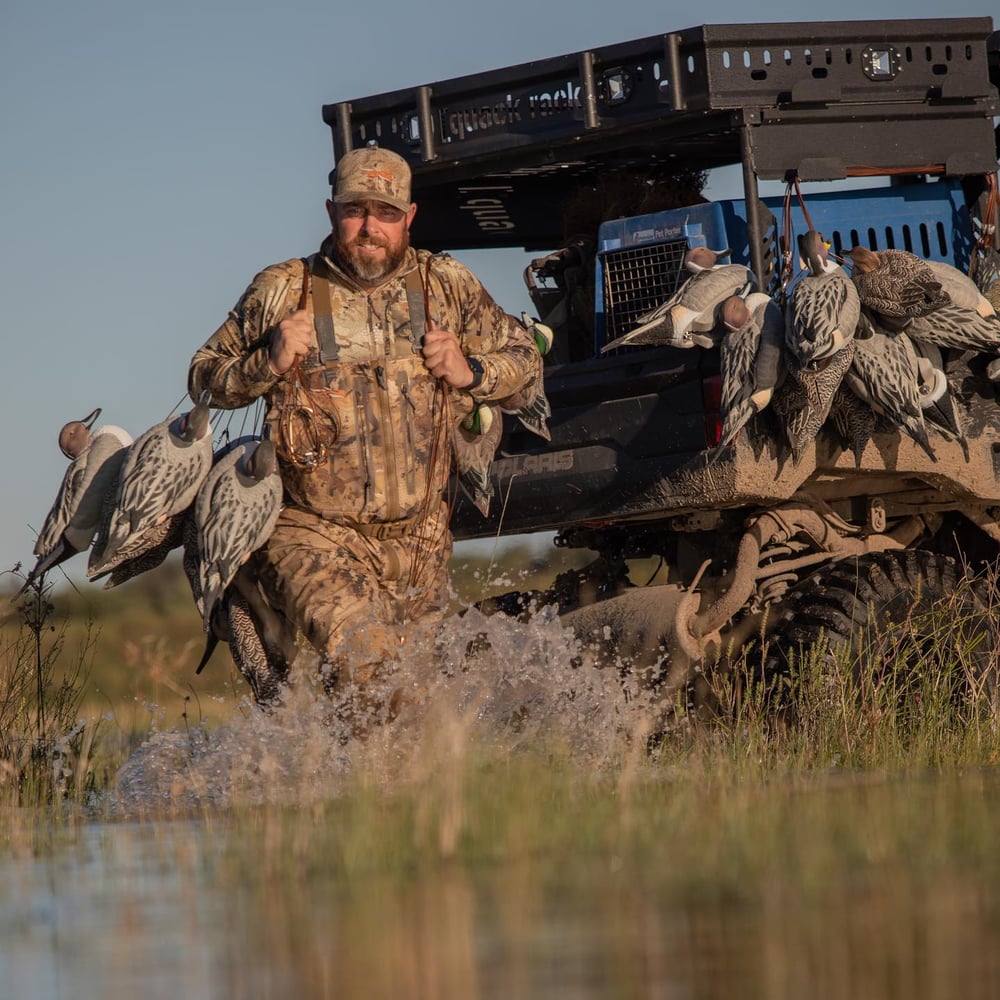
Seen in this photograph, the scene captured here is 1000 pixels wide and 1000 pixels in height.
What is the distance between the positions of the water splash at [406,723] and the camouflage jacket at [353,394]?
1.88 ft

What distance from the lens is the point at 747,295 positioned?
7.66m

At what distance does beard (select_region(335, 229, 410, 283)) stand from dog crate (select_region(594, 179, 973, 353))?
1.45m

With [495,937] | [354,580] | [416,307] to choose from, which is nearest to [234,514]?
[354,580]

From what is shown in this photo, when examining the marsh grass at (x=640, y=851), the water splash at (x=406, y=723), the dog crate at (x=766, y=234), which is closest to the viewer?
the marsh grass at (x=640, y=851)

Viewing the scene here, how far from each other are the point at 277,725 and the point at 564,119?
10.3ft

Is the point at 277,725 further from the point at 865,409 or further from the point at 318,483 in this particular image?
the point at 865,409

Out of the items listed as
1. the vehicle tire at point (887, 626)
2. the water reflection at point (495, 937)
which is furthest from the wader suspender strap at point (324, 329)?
the water reflection at point (495, 937)

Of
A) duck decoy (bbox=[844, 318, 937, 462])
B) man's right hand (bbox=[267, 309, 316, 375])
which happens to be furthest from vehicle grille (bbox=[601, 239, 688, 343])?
man's right hand (bbox=[267, 309, 316, 375])

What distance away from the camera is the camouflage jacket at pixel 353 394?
723 cm

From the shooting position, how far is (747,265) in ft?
27.0

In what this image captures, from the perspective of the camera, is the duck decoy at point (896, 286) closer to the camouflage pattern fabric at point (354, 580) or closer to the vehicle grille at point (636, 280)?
the vehicle grille at point (636, 280)

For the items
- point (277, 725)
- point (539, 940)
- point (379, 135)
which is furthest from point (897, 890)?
point (379, 135)

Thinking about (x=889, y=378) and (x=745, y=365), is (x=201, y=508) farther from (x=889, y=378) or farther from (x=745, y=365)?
(x=889, y=378)

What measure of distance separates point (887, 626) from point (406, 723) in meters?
2.15
